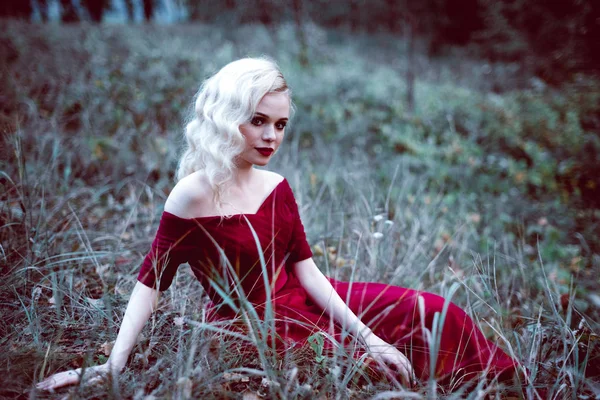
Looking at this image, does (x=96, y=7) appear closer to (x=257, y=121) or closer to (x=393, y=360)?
(x=257, y=121)

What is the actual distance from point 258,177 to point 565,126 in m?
6.76

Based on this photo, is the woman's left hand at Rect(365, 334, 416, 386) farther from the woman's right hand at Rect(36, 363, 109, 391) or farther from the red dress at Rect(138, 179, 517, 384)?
the woman's right hand at Rect(36, 363, 109, 391)

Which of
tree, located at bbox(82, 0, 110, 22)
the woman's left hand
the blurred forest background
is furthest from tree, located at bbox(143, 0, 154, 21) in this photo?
the woman's left hand

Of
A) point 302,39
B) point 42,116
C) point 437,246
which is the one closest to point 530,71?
point 302,39

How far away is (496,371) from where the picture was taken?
65.4 inches

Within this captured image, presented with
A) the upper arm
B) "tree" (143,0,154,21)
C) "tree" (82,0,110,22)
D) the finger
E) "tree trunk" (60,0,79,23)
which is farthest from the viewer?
"tree" (143,0,154,21)

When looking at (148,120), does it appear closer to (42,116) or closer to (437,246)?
(42,116)

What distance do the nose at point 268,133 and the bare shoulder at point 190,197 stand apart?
11.1 inches

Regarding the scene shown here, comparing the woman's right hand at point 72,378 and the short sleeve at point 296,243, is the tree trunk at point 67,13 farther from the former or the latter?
the woman's right hand at point 72,378

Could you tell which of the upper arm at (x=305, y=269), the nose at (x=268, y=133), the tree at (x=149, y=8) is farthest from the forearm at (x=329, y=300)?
the tree at (x=149, y=8)

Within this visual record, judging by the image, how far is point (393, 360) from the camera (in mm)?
1644

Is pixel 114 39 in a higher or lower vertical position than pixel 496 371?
higher

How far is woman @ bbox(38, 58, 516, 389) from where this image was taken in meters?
1.58

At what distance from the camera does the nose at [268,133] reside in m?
1.64
